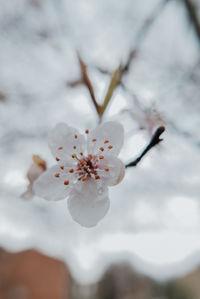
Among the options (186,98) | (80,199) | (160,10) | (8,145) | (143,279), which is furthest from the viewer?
(143,279)

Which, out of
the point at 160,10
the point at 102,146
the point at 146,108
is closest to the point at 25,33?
the point at 160,10

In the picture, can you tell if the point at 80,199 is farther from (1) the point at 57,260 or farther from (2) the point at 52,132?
(1) the point at 57,260

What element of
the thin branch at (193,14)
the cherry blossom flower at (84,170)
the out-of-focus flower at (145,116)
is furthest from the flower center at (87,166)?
the thin branch at (193,14)

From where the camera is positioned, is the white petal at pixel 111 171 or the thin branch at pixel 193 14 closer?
the white petal at pixel 111 171

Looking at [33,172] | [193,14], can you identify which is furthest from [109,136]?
[193,14]

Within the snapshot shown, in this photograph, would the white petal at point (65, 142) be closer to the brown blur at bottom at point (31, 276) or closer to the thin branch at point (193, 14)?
the thin branch at point (193, 14)

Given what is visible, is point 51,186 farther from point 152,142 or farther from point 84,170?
point 152,142

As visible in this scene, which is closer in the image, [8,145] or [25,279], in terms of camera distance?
[8,145]
